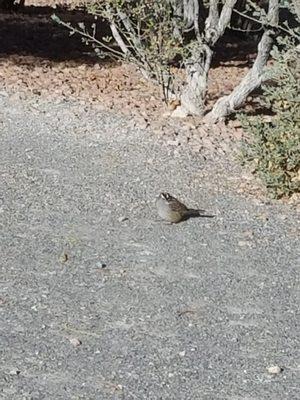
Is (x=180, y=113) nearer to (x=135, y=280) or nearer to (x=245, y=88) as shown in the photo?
(x=245, y=88)

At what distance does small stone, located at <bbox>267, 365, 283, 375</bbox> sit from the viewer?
4.89m

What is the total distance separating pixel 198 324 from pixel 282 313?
1.90 ft

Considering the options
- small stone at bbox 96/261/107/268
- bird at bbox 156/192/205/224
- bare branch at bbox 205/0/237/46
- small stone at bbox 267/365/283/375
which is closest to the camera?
small stone at bbox 267/365/283/375

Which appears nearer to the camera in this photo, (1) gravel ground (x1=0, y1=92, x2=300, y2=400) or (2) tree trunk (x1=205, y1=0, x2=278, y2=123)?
(1) gravel ground (x1=0, y1=92, x2=300, y2=400)

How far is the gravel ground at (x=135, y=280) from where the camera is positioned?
4766 mm

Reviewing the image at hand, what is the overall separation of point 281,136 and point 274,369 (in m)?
3.43

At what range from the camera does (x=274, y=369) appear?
4.92 metres

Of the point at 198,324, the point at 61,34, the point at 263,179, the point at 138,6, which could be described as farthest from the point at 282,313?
the point at 61,34

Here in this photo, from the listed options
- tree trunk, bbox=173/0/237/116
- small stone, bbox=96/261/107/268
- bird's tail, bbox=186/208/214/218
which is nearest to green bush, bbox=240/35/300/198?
bird's tail, bbox=186/208/214/218

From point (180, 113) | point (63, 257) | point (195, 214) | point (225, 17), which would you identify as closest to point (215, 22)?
point (225, 17)

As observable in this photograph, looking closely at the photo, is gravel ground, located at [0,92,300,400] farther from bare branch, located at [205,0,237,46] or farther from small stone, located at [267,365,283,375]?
bare branch, located at [205,0,237,46]

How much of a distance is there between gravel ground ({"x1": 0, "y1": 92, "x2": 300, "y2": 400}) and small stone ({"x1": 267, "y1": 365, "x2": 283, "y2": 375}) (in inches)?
1.2

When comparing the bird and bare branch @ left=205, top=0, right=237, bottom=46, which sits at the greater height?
bare branch @ left=205, top=0, right=237, bottom=46

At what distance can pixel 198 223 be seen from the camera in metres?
7.15
